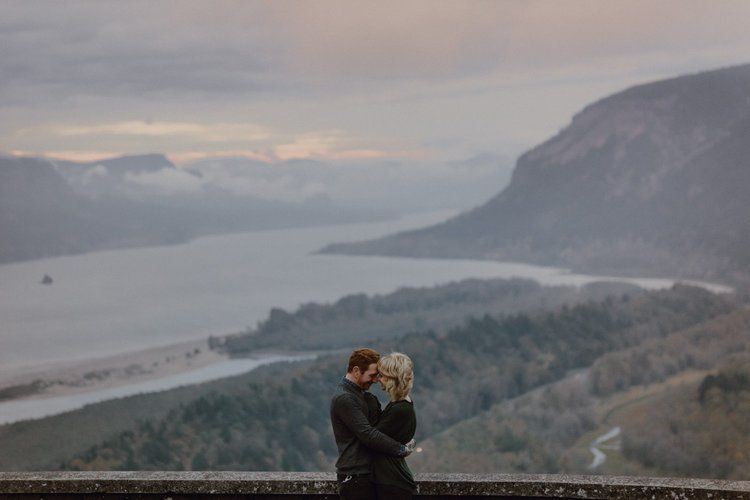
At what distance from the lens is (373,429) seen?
8.13m

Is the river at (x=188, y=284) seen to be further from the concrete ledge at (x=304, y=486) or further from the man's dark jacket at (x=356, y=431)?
the man's dark jacket at (x=356, y=431)

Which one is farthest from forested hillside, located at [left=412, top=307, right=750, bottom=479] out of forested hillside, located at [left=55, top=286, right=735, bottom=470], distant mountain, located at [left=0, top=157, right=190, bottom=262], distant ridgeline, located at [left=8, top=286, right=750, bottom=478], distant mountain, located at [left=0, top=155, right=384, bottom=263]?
distant mountain, located at [left=0, top=155, right=384, bottom=263]

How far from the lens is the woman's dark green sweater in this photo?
26.6 ft

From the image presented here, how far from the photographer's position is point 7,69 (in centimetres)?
11412

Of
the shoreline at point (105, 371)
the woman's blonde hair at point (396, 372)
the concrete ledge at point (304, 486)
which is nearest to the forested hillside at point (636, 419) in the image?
the shoreline at point (105, 371)

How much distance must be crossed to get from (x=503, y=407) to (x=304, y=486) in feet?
303

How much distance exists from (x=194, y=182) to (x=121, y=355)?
158ft

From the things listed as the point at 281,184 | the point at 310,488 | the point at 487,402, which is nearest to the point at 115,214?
the point at 281,184

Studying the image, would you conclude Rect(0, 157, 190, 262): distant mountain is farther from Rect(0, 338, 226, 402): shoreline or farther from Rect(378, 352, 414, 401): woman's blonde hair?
Rect(378, 352, 414, 401): woman's blonde hair

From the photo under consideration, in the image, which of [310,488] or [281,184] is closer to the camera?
[310,488]

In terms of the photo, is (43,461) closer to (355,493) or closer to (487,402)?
(487,402)

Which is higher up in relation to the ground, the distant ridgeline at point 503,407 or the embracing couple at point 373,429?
the embracing couple at point 373,429

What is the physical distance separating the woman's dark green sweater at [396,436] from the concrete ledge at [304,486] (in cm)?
55

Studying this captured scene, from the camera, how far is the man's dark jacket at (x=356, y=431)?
26.7ft
